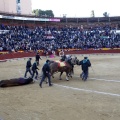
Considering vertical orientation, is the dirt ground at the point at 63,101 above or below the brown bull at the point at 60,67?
below

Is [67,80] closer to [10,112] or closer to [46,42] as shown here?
[10,112]

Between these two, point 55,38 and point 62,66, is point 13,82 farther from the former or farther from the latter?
point 55,38

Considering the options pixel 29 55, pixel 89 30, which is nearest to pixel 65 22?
pixel 89 30

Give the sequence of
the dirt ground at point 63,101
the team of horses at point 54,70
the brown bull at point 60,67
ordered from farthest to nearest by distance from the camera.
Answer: the brown bull at point 60,67
the team of horses at point 54,70
the dirt ground at point 63,101

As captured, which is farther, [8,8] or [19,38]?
[8,8]

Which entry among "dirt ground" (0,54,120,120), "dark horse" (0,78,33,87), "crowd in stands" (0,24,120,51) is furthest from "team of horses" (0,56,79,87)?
"crowd in stands" (0,24,120,51)

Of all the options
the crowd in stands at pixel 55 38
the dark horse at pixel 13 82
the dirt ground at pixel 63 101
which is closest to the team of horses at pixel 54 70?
the dark horse at pixel 13 82

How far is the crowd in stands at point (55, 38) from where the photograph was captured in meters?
39.0

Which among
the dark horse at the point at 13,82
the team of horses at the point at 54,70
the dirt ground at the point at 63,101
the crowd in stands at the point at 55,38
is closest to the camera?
the dirt ground at the point at 63,101

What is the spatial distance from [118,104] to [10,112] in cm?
372

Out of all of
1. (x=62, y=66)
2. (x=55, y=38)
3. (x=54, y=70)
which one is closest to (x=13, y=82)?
(x=54, y=70)

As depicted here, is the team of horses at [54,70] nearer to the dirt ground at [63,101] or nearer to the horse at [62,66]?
the horse at [62,66]

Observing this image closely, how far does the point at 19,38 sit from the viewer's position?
40.6m

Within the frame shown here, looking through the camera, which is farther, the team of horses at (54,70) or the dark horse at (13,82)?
the team of horses at (54,70)
